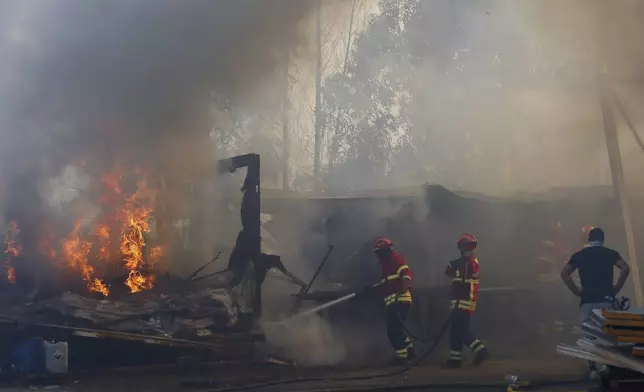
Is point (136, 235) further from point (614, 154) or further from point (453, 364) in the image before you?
point (614, 154)

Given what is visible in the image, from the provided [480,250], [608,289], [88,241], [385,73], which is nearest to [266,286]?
[88,241]

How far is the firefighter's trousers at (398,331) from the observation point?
8.77 metres

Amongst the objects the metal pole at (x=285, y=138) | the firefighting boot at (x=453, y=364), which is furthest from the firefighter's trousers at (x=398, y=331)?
the metal pole at (x=285, y=138)

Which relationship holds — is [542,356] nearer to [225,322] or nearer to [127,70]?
[225,322]

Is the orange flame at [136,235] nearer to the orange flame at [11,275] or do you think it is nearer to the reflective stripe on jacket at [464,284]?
the orange flame at [11,275]

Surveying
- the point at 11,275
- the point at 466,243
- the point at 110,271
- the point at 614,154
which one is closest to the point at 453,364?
the point at 466,243

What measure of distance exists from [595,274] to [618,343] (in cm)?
367

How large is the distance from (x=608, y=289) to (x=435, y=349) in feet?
7.39

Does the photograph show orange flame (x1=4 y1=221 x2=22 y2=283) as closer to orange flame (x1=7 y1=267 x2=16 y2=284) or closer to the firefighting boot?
orange flame (x1=7 y1=267 x2=16 y2=284)

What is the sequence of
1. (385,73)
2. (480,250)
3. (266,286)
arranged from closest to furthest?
(266,286) < (480,250) < (385,73)

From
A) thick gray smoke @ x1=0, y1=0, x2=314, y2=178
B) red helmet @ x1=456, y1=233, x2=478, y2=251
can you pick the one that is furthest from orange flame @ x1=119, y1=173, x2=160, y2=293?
red helmet @ x1=456, y1=233, x2=478, y2=251

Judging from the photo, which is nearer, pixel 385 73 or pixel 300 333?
pixel 300 333

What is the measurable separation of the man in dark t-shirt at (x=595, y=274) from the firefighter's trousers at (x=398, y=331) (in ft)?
6.83

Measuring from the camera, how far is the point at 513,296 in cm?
936
